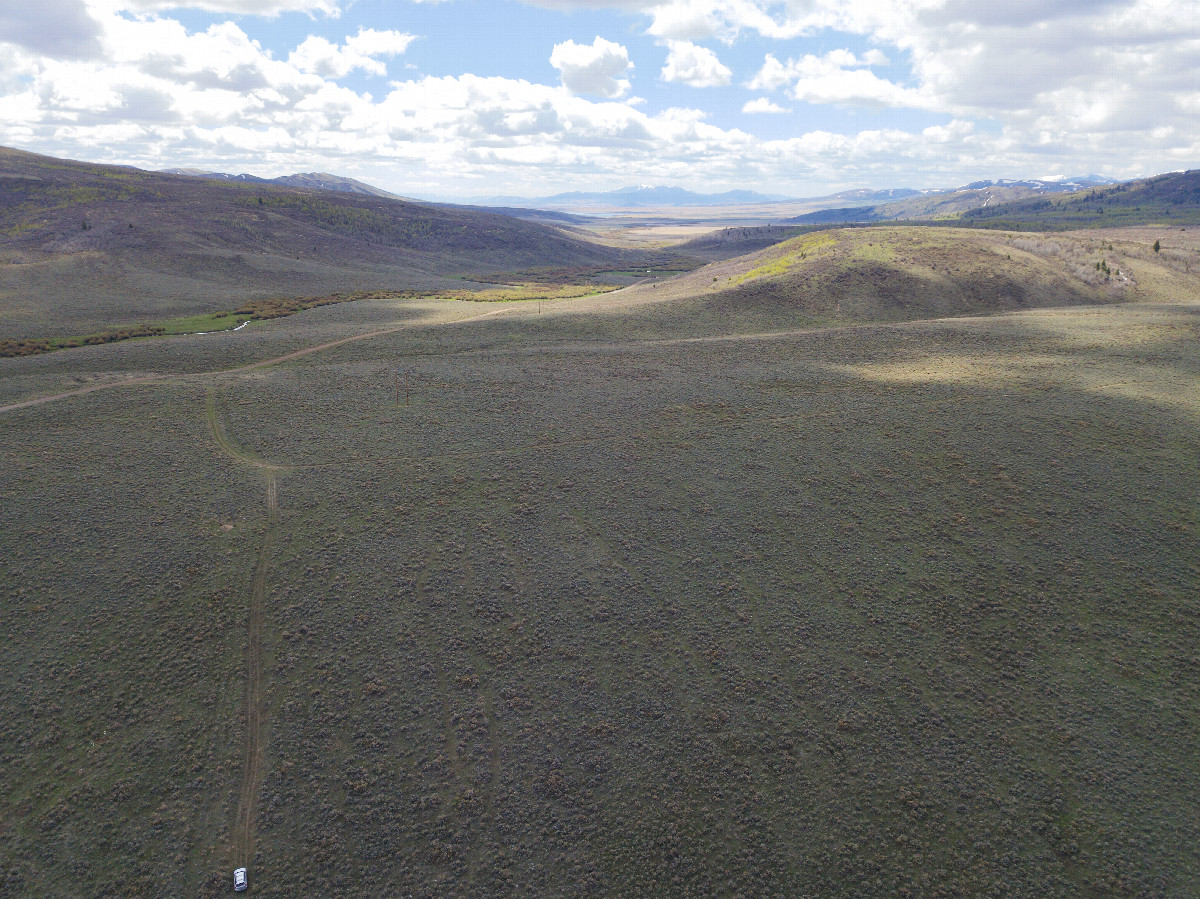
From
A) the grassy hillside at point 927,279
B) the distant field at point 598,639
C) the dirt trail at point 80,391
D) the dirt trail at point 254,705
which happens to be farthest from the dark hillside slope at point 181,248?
the grassy hillside at point 927,279

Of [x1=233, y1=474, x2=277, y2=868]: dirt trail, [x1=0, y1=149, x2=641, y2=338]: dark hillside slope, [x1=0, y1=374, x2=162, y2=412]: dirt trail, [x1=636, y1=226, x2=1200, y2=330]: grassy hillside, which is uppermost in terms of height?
[x1=0, y1=149, x2=641, y2=338]: dark hillside slope

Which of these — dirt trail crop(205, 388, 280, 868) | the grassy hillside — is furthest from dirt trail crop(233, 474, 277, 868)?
the grassy hillside

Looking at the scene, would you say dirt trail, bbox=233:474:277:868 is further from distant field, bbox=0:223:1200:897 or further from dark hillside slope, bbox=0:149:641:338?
dark hillside slope, bbox=0:149:641:338

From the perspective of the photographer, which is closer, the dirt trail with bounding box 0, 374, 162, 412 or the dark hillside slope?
the dirt trail with bounding box 0, 374, 162, 412

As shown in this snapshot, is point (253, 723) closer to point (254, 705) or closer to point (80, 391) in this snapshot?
point (254, 705)

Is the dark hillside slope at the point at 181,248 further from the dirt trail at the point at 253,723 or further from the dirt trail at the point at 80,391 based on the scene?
the dirt trail at the point at 253,723

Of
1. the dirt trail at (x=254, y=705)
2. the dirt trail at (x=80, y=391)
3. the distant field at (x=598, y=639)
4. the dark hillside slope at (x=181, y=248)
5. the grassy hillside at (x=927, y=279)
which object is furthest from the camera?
the dark hillside slope at (x=181, y=248)
